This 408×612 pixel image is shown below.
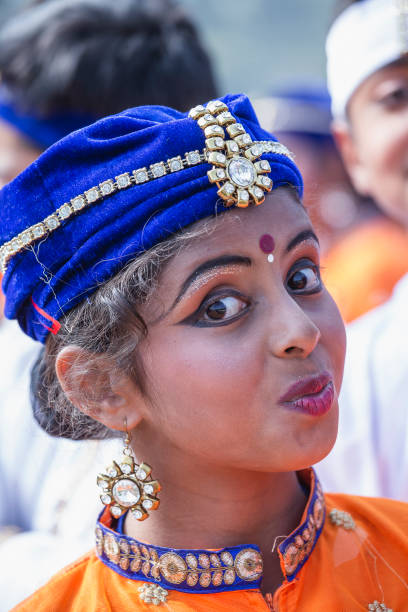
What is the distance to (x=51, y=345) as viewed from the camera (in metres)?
1.63

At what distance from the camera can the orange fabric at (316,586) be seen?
1473 mm

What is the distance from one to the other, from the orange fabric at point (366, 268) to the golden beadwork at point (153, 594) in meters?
2.06

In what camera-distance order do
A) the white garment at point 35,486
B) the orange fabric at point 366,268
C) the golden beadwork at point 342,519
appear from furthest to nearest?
the orange fabric at point 366,268 < the white garment at point 35,486 < the golden beadwork at point 342,519

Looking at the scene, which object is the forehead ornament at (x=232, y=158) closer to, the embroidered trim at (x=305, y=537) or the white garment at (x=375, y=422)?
the embroidered trim at (x=305, y=537)

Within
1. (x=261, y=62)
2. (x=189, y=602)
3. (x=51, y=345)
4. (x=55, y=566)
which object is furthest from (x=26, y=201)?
(x=261, y=62)

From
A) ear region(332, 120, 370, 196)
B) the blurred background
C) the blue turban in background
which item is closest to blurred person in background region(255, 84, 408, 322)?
ear region(332, 120, 370, 196)

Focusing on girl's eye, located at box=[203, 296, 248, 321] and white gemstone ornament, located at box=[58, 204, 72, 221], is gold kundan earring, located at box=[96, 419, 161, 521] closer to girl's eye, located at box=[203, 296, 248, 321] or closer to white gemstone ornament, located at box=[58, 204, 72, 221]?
girl's eye, located at box=[203, 296, 248, 321]

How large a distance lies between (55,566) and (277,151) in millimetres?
1326

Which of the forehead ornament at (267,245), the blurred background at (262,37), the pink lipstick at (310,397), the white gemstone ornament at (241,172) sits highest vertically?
the blurred background at (262,37)

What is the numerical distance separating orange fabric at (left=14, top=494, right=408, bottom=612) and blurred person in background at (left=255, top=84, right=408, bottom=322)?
1.91 m

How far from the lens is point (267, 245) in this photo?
1.45 meters

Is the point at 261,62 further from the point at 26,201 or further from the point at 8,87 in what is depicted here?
the point at 26,201

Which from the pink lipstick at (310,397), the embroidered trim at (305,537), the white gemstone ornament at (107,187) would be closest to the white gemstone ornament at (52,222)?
the white gemstone ornament at (107,187)

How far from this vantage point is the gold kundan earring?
1.50 m
